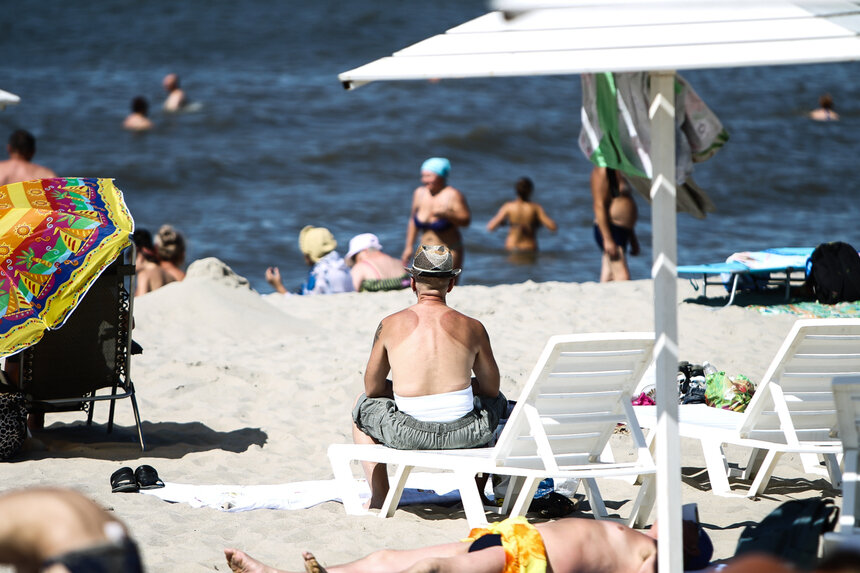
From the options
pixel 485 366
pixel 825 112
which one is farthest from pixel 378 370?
pixel 825 112

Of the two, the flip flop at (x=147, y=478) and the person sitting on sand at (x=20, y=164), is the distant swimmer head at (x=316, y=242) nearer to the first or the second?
the person sitting on sand at (x=20, y=164)

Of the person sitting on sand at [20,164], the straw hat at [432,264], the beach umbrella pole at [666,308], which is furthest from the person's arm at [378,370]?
the person sitting on sand at [20,164]

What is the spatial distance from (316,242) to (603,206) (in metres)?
2.67

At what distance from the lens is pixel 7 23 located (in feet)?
96.1

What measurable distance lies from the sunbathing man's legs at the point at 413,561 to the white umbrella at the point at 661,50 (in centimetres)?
49

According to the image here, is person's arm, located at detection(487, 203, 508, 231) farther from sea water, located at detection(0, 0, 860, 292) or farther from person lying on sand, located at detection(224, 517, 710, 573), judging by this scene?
person lying on sand, located at detection(224, 517, 710, 573)

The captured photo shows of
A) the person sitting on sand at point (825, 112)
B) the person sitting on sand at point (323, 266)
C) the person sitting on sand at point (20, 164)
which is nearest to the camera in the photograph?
the person sitting on sand at point (20, 164)

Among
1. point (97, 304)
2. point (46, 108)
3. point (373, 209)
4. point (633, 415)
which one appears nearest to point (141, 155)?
point (46, 108)

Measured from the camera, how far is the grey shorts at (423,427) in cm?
402

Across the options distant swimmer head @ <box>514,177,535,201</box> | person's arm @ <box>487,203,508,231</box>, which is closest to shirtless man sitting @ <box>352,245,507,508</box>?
distant swimmer head @ <box>514,177,535,201</box>

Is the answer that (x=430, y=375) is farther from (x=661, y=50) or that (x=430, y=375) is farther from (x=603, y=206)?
(x=603, y=206)

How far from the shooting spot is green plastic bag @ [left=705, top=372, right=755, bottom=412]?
16.5 feet

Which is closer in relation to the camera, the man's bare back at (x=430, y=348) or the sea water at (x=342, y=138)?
the man's bare back at (x=430, y=348)

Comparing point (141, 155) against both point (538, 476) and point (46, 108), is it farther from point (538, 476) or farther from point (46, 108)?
point (538, 476)
